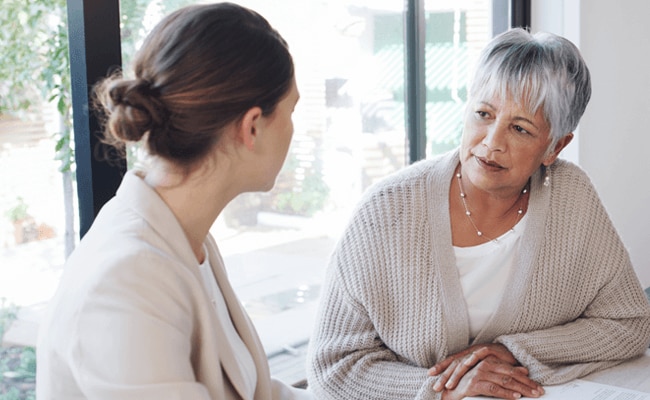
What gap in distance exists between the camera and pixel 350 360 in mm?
1771

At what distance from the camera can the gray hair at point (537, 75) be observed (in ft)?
5.90

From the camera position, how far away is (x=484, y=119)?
1843 mm

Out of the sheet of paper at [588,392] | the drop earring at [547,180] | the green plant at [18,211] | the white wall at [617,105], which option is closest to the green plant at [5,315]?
the green plant at [18,211]

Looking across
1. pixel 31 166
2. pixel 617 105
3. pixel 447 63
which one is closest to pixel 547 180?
pixel 31 166

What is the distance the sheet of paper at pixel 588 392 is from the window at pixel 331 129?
124 centimetres

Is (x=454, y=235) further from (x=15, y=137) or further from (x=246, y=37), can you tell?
(x=15, y=137)

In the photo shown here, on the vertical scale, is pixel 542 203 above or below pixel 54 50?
below

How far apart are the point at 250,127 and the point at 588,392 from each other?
2.81 feet

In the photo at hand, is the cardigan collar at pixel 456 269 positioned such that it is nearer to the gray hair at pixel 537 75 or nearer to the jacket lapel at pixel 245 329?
the gray hair at pixel 537 75

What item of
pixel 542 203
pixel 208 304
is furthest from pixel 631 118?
pixel 208 304

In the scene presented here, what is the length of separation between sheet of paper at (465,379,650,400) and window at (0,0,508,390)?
1.24 meters

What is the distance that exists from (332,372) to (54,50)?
94 cm

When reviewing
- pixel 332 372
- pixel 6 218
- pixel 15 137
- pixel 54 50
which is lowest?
pixel 332 372

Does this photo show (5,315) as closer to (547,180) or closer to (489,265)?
(489,265)
